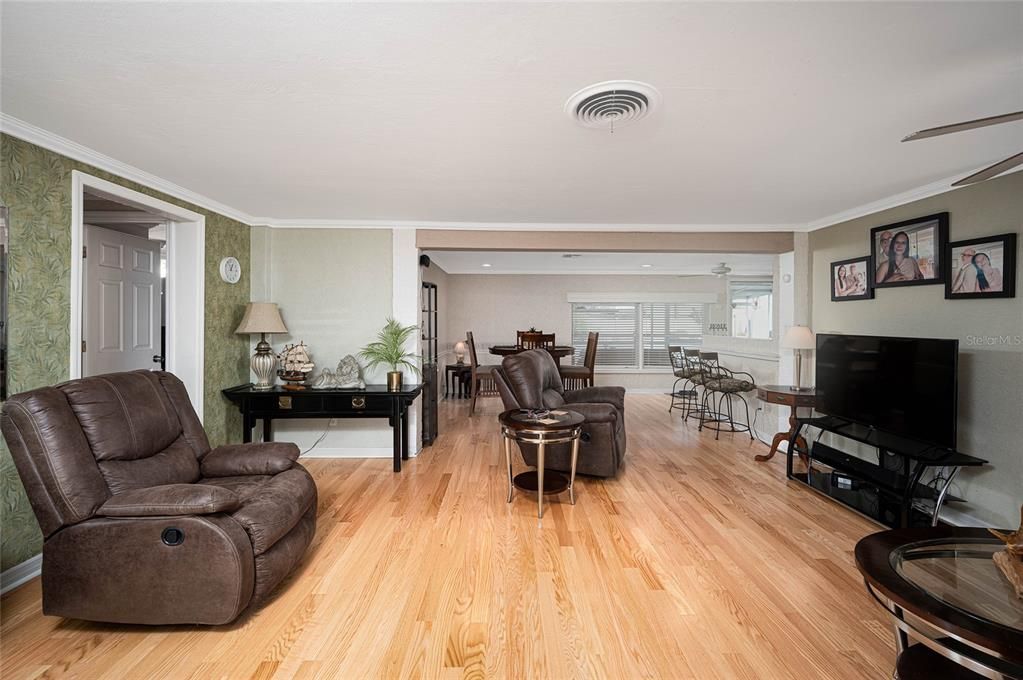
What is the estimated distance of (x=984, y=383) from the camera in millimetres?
2988

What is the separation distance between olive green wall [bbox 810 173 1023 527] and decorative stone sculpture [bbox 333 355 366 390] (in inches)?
175

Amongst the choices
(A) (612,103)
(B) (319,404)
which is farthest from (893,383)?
(B) (319,404)

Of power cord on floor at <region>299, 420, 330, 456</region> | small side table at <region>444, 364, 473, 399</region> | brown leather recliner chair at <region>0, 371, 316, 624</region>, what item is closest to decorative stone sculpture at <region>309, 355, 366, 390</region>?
power cord on floor at <region>299, 420, 330, 456</region>

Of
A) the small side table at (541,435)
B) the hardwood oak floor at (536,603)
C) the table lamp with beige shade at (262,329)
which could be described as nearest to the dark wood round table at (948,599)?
the hardwood oak floor at (536,603)

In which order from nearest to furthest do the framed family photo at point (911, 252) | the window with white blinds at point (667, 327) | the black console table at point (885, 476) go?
the black console table at point (885, 476) → the framed family photo at point (911, 252) → the window with white blinds at point (667, 327)

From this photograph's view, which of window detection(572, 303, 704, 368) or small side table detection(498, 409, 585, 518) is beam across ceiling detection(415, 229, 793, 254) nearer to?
small side table detection(498, 409, 585, 518)

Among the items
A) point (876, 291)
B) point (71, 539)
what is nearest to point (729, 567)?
point (876, 291)

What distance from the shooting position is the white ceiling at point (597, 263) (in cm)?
720

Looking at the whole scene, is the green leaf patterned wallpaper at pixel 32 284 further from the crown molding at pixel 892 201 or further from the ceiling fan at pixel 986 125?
the crown molding at pixel 892 201

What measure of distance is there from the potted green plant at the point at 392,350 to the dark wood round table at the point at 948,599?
3483 millimetres

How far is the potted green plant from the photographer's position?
4.32 metres

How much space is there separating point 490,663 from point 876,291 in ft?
13.0

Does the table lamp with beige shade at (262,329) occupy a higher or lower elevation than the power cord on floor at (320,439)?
higher

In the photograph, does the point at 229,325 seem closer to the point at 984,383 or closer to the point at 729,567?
the point at 729,567
